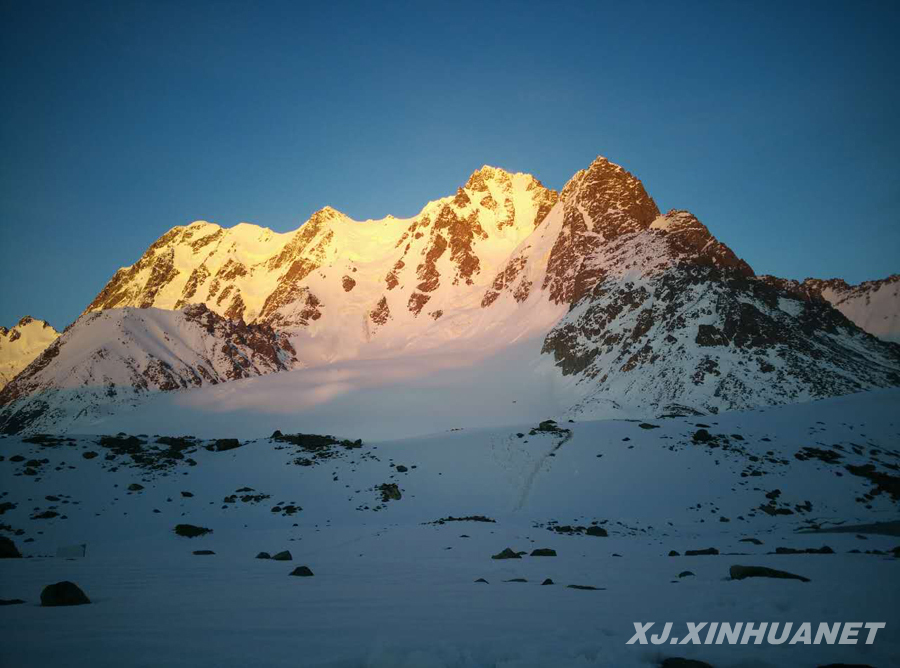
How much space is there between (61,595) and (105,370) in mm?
197428

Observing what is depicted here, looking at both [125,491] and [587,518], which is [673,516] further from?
[125,491]

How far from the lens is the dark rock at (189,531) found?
24.5 metres

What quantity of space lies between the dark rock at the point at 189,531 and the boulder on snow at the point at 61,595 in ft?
61.1

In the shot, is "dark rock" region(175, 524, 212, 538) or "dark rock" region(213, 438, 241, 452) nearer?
"dark rock" region(175, 524, 212, 538)

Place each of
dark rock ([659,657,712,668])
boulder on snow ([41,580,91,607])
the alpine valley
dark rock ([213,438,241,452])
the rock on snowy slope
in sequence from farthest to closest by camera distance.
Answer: the rock on snowy slope, dark rock ([213,438,241,452]), boulder on snow ([41,580,91,607]), the alpine valley, dark rock ([659,657,712,668])

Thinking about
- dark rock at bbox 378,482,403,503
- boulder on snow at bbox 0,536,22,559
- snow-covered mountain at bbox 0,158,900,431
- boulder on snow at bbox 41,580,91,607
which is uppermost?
snow-covered mountain at bbox 0,158,900,431

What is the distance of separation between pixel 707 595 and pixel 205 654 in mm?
8074

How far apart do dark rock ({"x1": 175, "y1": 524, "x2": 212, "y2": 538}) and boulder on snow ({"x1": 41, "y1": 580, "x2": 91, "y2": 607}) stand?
18.6 metres

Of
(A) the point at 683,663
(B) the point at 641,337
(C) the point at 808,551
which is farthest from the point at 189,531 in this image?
(B) the point at 641,337

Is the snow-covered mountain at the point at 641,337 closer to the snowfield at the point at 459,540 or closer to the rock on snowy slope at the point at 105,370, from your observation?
the rock on snowy slope at the point at 105,370

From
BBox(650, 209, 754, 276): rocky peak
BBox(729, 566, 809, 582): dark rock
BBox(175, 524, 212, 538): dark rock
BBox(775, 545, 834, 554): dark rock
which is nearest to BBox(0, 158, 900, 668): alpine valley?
BBox(729, 566, 809, 582): dark rock

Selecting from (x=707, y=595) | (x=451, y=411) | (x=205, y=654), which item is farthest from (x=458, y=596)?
(x=451, y=411)

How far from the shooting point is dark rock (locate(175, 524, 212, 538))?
24.5m

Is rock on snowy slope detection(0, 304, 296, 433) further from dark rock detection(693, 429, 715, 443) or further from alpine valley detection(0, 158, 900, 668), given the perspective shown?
dark rock detection(693, 429, 715, 443)
